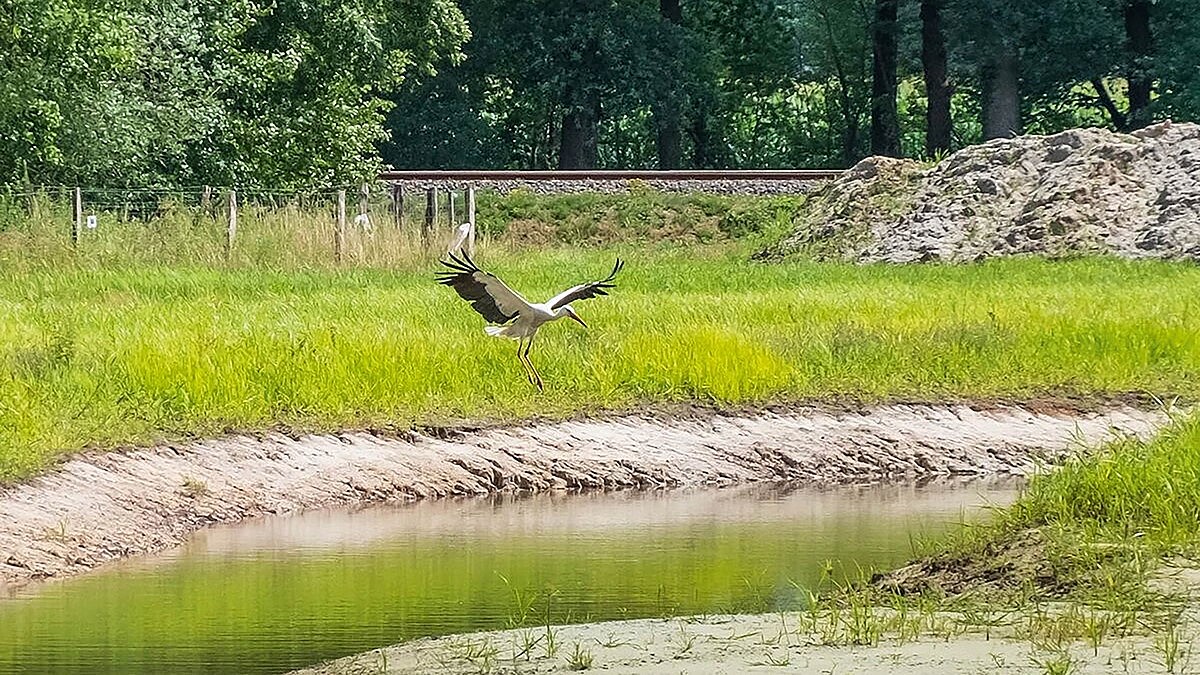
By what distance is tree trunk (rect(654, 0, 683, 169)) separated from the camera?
58.7m

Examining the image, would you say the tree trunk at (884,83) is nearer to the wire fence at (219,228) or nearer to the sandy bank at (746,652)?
the wire fence at (219,228)

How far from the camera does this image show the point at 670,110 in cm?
5959

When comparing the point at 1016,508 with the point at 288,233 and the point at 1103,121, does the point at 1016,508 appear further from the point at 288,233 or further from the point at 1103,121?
the point at 1103,121

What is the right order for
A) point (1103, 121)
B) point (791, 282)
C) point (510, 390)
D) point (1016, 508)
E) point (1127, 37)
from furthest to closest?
point (1103, 121)
point (1127, 37)
point (791, 282)
point (510, 390)
point (1016, 508)

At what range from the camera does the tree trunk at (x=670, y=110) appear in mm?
58719

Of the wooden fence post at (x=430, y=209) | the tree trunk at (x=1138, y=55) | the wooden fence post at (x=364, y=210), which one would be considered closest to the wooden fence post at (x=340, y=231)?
the wooden fence post at (x=364, y=210)

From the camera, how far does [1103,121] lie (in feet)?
218

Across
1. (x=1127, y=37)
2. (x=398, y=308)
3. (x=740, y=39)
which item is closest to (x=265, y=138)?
(x=398, y=308)

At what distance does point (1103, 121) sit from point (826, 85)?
28.9 ft

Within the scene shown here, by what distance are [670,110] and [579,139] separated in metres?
2.78

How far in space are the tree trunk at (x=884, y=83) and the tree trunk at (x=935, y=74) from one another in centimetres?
266

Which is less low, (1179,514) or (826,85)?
(826,85)

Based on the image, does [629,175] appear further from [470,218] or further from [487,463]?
Result: [487,463]

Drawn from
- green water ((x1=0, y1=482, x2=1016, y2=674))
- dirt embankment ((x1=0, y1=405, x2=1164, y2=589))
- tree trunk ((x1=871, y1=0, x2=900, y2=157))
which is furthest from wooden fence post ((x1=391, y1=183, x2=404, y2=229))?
tree trunk ((x1=871, y1=0, x2=900, y2=157))
